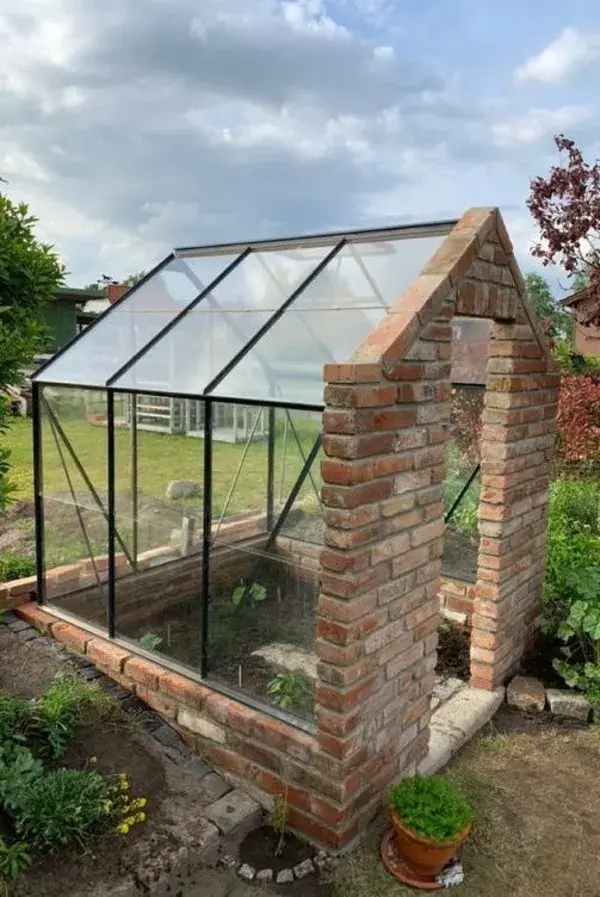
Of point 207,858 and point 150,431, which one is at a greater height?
point 150,431

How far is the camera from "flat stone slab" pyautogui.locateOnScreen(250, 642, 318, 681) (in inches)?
123

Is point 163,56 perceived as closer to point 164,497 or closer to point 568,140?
point 164,497

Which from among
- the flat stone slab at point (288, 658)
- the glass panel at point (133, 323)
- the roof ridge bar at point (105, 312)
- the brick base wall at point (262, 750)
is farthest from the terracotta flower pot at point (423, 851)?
the roof ridge bar at point (105, 312)

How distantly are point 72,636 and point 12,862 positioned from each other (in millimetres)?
1914

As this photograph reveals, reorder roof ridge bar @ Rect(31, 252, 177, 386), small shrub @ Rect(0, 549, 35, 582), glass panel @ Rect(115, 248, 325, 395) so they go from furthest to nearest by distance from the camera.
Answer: small shrub @ Rect(0, 549, 35, 582), roof ridge bar @ Rect(31, 252, 177, 386), glass panel @ Rect(115, 248, 325, 395)

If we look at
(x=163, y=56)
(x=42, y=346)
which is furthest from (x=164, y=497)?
(x=163, y=56)

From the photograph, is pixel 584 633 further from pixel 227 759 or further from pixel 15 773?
pixel 15 773

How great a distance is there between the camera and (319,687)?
2.67 metres

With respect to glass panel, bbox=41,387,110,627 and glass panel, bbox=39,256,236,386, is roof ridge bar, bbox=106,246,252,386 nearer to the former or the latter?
glass panel, bbox=39,256,236,386

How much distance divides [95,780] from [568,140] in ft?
31.3

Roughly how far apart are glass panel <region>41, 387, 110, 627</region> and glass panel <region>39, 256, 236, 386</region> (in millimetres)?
185

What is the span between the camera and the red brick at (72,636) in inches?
165

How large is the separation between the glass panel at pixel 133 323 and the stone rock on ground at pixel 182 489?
0.91 metres

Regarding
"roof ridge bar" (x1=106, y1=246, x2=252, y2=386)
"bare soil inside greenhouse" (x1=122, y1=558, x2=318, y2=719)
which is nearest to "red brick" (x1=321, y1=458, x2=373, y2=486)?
"bare soil inside greenhouse" (x1=122, y1=558, x2=318, y2=719)
